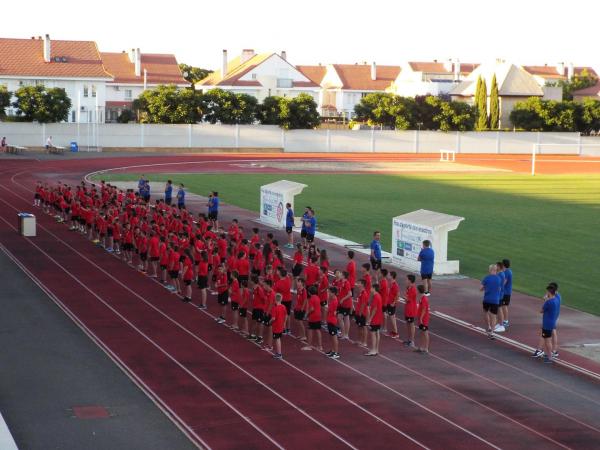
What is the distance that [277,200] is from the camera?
3725 centimetres

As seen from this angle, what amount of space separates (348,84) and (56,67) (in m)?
56.1

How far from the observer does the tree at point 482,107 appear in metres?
94.5

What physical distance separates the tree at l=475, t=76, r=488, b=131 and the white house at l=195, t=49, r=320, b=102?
70.6 ft

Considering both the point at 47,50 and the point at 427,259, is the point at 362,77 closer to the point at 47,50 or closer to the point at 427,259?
the point at 47,50

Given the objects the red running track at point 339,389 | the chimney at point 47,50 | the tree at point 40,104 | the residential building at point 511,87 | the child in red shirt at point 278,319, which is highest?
the chimney at point 47,50

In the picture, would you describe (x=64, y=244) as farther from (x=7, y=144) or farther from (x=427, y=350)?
(x=7, y=144)

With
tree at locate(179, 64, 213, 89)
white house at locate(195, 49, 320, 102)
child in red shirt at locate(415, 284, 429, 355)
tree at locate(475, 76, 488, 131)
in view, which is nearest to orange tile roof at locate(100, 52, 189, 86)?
white house at locate(195, 49, 320, 102)

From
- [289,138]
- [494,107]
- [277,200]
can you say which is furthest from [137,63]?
[277,200]

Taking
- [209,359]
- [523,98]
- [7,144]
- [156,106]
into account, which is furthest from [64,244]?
[523,98]

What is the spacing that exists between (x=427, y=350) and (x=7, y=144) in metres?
62.7

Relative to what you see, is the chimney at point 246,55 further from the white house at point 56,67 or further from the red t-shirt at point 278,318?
the red t-shirt at point 278,318

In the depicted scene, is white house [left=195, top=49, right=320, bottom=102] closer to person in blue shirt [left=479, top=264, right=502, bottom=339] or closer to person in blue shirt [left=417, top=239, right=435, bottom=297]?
person in blue shirt [left=417, top=239, right=435, bottom=297]

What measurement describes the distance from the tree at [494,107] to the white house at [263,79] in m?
22.0

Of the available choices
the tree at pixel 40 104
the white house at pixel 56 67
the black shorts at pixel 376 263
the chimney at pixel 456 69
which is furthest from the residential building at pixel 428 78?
the black shorts at pixel 376 263
